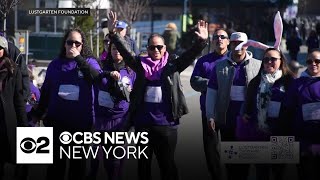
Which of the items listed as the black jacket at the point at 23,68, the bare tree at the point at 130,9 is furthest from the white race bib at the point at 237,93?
the bare tree at the point at 130,9

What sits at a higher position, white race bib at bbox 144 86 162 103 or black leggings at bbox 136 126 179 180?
white race bib at bbox 144 86 162 103

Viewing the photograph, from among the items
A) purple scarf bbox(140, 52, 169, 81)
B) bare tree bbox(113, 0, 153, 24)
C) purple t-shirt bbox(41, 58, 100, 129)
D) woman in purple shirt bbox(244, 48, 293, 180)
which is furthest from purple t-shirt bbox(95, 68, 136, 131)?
bare tree bbox(113, 0, 153, 24)

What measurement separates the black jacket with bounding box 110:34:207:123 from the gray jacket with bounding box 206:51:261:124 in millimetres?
553

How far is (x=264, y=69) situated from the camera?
22.0 ft

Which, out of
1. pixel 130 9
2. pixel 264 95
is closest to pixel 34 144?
pixel 264 95

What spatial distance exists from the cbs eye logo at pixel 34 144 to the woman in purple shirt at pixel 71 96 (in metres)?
0.19

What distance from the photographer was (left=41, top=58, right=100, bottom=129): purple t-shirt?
6.53 meters

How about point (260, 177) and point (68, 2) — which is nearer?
point (260, 177)

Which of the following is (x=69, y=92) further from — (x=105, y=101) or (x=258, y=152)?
(x=258, y=152)

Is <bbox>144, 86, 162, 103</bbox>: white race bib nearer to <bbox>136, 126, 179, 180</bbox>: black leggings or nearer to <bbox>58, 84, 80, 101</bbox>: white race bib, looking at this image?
<bbox>136, 126, 179, 180</bbox>: black leggings

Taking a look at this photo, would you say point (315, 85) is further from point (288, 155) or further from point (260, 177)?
point (260, 177)

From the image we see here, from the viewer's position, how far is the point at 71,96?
652 centimetres

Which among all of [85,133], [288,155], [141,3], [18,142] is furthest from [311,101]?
[141,3]

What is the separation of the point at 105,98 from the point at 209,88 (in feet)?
3.73
